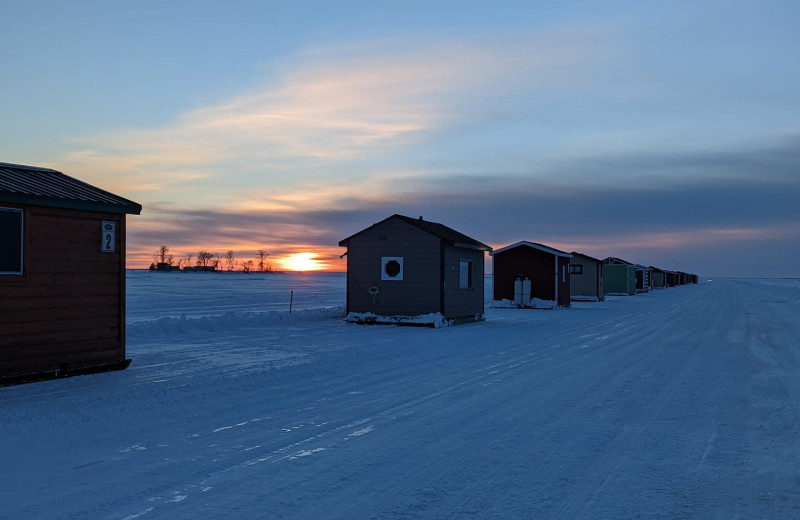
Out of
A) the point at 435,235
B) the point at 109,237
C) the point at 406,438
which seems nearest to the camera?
the point at 406,438

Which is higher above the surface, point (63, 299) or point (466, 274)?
point (466, 274)

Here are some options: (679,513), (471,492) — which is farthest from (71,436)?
(679,513)

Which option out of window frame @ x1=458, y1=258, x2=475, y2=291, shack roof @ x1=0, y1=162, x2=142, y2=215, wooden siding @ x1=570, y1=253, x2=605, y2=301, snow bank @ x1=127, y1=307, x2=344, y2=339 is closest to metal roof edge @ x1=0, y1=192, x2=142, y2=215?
shack roof @ x1=0, y1=162, x2=142, y2=215

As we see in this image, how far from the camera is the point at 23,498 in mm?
5516

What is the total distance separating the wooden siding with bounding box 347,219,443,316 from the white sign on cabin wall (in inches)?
522

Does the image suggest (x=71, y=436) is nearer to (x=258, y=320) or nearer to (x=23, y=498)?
(x=23, y=498)

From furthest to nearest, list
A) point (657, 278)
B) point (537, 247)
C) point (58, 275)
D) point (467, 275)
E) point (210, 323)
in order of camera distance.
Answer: point (657, 278), point (537, 247), point (467, 275), point (210, 323), point (58, 275)

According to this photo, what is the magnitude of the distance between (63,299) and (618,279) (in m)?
66.7

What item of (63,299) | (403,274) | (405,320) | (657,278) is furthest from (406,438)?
A: (657,278)

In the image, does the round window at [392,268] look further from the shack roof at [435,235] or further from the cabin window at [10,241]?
the cabin window at [10,241]

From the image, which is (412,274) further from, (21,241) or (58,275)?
(21,241)

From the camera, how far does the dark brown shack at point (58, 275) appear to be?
11.1 meters

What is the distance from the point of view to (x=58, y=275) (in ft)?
39.0

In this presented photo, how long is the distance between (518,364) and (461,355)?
183cm
